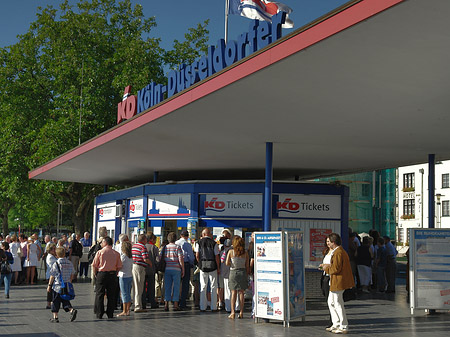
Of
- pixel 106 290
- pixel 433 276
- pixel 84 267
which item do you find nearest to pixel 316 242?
pixel 433 276

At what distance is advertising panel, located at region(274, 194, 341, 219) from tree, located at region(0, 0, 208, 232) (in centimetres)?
1979

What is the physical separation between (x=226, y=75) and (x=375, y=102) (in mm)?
2717

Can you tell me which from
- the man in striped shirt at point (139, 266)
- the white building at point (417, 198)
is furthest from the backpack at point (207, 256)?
the white building at point (417, 198)

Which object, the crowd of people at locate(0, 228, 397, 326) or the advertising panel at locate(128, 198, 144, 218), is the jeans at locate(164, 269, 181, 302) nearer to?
the crowd of people at locate(0, 228, 397, 326)

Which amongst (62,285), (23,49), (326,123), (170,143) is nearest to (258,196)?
(170,143)

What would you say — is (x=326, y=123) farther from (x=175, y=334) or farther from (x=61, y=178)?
(x=61, y=178)

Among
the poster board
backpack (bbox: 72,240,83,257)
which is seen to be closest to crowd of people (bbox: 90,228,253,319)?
the poster board

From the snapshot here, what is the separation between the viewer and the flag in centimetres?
1656

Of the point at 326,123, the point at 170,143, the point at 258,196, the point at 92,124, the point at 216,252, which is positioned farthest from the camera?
the point at 92,124

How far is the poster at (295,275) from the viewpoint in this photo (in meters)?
12.1

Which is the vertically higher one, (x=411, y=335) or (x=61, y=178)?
(x=61, y=178)

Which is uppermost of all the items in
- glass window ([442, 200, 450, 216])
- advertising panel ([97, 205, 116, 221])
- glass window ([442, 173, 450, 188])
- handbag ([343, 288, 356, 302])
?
glass window ([442, 173, 450, 188])

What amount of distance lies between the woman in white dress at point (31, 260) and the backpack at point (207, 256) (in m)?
9.62

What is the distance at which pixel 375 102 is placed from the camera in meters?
11.1
